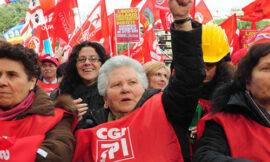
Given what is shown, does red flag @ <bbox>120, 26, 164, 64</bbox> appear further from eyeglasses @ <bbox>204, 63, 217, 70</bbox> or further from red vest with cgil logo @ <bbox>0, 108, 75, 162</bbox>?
red vest with cgil logo @ <bbox>0, 108, 75, 162</bbox>

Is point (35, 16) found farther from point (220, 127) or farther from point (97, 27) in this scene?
point (220, 127)

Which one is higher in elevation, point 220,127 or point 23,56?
point 23,56

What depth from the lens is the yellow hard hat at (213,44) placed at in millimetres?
2650

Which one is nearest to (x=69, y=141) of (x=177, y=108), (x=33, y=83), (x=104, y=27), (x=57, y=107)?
(x=57, y=107)

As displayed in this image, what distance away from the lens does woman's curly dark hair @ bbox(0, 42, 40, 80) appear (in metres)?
2.11

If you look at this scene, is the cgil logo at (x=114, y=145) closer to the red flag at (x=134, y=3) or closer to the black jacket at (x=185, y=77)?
the black jacket at (x=185, y=77)

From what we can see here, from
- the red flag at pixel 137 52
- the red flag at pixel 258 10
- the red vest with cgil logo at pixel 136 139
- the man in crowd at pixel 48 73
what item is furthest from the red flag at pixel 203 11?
the red vest with cgil logo at pixel 136 139

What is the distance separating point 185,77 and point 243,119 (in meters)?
0.42

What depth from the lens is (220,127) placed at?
6.04ft

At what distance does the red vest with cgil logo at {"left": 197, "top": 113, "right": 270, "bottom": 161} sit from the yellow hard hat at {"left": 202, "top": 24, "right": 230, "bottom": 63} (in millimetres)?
875

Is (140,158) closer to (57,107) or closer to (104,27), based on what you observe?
(57,107)

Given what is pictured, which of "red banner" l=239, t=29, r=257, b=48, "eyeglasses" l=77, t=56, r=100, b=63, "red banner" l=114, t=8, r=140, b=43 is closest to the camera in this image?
"eyeglasses" l=77, t=56, r=100, b=63

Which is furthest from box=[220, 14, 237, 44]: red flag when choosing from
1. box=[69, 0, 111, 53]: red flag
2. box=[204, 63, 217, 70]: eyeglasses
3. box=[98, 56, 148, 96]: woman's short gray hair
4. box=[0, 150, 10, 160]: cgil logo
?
box=[0, 150, 10, 160]: cgil logo

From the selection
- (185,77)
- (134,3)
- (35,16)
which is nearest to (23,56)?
(185,77)
